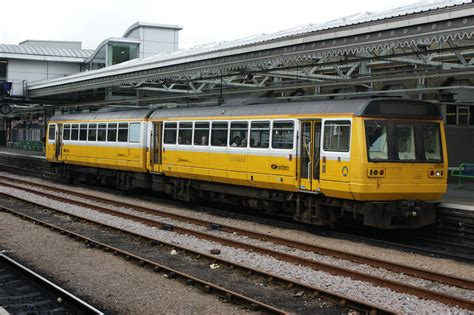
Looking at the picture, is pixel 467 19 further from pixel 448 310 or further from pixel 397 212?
pixel 448 310

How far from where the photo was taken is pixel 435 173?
1308 centimetres

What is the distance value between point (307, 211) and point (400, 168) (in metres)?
2.47

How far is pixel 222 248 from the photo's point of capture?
1225 cm

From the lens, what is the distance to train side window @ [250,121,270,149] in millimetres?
14906

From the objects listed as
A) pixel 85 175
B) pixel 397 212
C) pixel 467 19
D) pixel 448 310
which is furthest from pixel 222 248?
pixel 85 175

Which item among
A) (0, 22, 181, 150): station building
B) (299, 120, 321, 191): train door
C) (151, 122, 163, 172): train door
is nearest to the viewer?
(299, 120, 321, 191): train door

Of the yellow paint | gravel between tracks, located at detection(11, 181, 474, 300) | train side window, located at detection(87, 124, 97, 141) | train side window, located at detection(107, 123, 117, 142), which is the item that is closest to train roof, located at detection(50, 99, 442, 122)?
the yellow paint

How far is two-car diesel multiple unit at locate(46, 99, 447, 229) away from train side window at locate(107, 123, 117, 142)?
2.58 metres

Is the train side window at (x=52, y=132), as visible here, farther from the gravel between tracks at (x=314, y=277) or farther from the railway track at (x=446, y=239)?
the railway track at (x=446, y=239)

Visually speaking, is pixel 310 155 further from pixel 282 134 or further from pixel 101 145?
pixel 101 145

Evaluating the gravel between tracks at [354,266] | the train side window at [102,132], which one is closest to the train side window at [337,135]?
the gravel between tracks at [354,266]

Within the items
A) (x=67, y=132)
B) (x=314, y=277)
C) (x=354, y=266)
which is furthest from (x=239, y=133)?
(x=67, y=132)

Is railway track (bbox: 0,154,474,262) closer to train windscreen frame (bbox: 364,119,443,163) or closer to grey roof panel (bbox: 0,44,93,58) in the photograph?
train windscreen frame (bbox: 364,119,443,163)

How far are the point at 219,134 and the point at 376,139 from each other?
17.1ft
